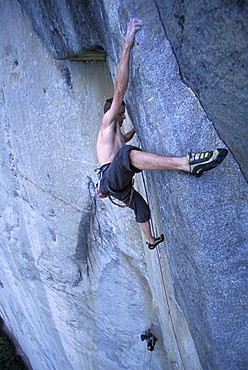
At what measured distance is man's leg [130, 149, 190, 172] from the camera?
1.98 m

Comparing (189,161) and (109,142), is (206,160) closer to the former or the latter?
(189,161)

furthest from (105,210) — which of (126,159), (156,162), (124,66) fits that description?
(124,66)

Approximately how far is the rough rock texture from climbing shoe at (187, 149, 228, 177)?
80mm

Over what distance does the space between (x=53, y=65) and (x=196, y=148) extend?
241 centimetres

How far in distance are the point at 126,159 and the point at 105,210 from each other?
6.77 feet

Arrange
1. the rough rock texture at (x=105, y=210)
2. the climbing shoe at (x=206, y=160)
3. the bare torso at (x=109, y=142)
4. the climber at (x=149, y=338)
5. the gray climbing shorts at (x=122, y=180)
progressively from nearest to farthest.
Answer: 1. the climbing shoe at (x=206, y=160)
2. the rough rock texture at (x=105, y=210)
3. the gray climbing shorts at (x=122, y=180)
4. the bare torso at (x=109, y=142)
5. the climber at (x=149, y=338)

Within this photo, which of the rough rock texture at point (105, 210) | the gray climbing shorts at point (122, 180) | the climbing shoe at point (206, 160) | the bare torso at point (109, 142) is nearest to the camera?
the climbing shoe at point (206, 160)

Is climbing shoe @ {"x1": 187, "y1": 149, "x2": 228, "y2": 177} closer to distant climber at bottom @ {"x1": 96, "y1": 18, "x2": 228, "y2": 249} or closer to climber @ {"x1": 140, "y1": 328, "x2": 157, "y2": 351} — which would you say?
distant climber at bottom @ {"x1": 96, "y1": 18, "x2": 228, "y2": 249}

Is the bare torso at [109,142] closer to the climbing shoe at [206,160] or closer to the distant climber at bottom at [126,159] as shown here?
the distant climber at bottom at [126,159]

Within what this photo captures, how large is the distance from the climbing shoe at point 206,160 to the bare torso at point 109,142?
2.95ft

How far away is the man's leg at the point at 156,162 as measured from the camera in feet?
6.50

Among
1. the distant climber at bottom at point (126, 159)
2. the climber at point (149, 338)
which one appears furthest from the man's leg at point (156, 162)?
the climber at point (149, 338)

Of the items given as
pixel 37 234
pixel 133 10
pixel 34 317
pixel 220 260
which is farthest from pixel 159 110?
pixel 34 317

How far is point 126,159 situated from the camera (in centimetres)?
225
